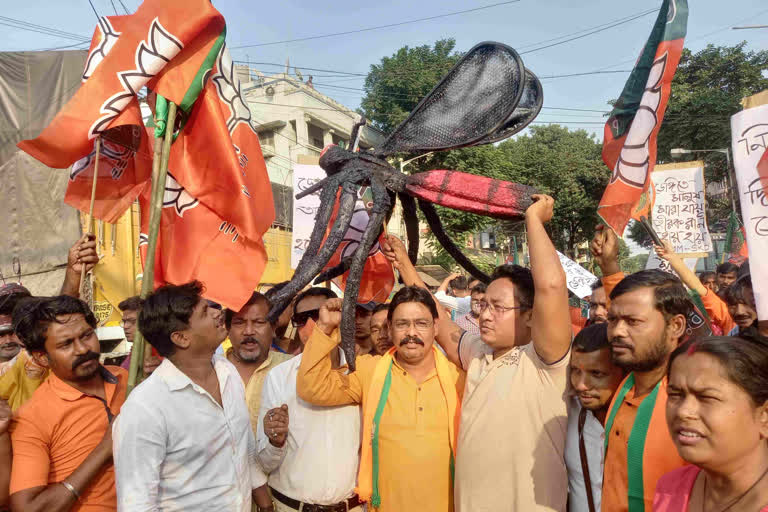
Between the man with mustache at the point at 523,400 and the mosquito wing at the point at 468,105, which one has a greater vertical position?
the mosquito wing at the point at 468,105

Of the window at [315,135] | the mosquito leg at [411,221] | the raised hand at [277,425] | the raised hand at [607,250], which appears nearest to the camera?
the raised hand at [277,425]

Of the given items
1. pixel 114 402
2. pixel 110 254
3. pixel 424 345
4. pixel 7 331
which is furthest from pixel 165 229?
pixel 110 254

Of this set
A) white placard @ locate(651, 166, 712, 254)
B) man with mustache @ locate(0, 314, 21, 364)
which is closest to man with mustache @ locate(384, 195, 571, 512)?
man with mustache @ locate(0, 314, 21, 364)

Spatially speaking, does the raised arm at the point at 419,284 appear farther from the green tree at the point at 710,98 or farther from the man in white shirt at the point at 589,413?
the green tree at the point at 710,98

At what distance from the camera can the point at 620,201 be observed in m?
2.69

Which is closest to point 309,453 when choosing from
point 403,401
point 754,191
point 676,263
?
point 403,401

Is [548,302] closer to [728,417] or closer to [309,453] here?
[728,417]

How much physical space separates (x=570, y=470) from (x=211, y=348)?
151 centimetres

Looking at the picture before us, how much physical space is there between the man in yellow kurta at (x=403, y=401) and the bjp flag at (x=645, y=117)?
116 cm

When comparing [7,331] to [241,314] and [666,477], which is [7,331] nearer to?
[241,314]

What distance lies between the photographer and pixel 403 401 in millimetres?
2385

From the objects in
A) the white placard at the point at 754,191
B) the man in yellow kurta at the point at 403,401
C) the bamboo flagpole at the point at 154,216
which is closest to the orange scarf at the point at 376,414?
the man in yellow kurta at the point at 403,401

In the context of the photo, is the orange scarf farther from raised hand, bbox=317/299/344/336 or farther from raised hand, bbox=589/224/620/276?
raised hand, bbox=589/224/620/276

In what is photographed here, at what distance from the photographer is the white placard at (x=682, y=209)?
6355 millimetres
